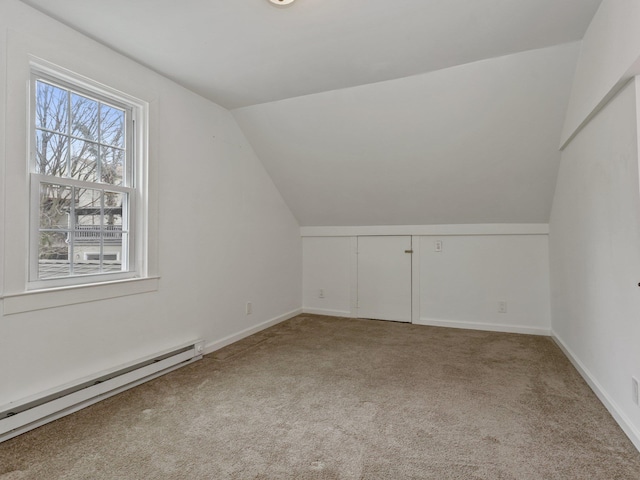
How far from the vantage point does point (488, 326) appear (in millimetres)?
3934

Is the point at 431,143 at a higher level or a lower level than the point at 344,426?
higher

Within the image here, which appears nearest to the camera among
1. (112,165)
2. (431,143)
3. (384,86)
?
(112,165)

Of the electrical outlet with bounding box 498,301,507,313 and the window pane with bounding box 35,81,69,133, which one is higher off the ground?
the window pane with bounding box 35,81,69,133

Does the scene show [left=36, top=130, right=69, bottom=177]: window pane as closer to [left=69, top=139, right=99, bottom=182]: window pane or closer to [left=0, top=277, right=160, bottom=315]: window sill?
[left=69, top=139, right=99, bottom=182]: window pane

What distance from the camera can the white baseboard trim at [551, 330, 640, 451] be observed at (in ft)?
5.71

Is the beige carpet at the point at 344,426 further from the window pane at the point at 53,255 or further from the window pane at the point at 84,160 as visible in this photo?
the window pane at the point at 84,160

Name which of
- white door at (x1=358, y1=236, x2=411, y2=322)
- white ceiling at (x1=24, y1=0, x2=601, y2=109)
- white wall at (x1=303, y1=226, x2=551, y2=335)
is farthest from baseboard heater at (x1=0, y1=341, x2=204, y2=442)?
white wall at (x1=303, y1=226, x2=551, y2=335)

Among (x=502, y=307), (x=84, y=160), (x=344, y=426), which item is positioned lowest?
(x=344, y=426)

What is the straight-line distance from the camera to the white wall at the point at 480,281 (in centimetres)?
377

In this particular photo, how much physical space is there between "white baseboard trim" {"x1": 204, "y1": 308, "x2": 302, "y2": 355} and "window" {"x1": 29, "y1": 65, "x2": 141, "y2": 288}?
39.9 inches

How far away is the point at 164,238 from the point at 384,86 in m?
2.18

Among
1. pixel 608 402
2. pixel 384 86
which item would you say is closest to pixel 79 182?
pixel 384 86

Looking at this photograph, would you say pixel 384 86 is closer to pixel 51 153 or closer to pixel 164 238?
pixel 164 238

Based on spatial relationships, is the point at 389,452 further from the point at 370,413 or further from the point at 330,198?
the point at 330,198
